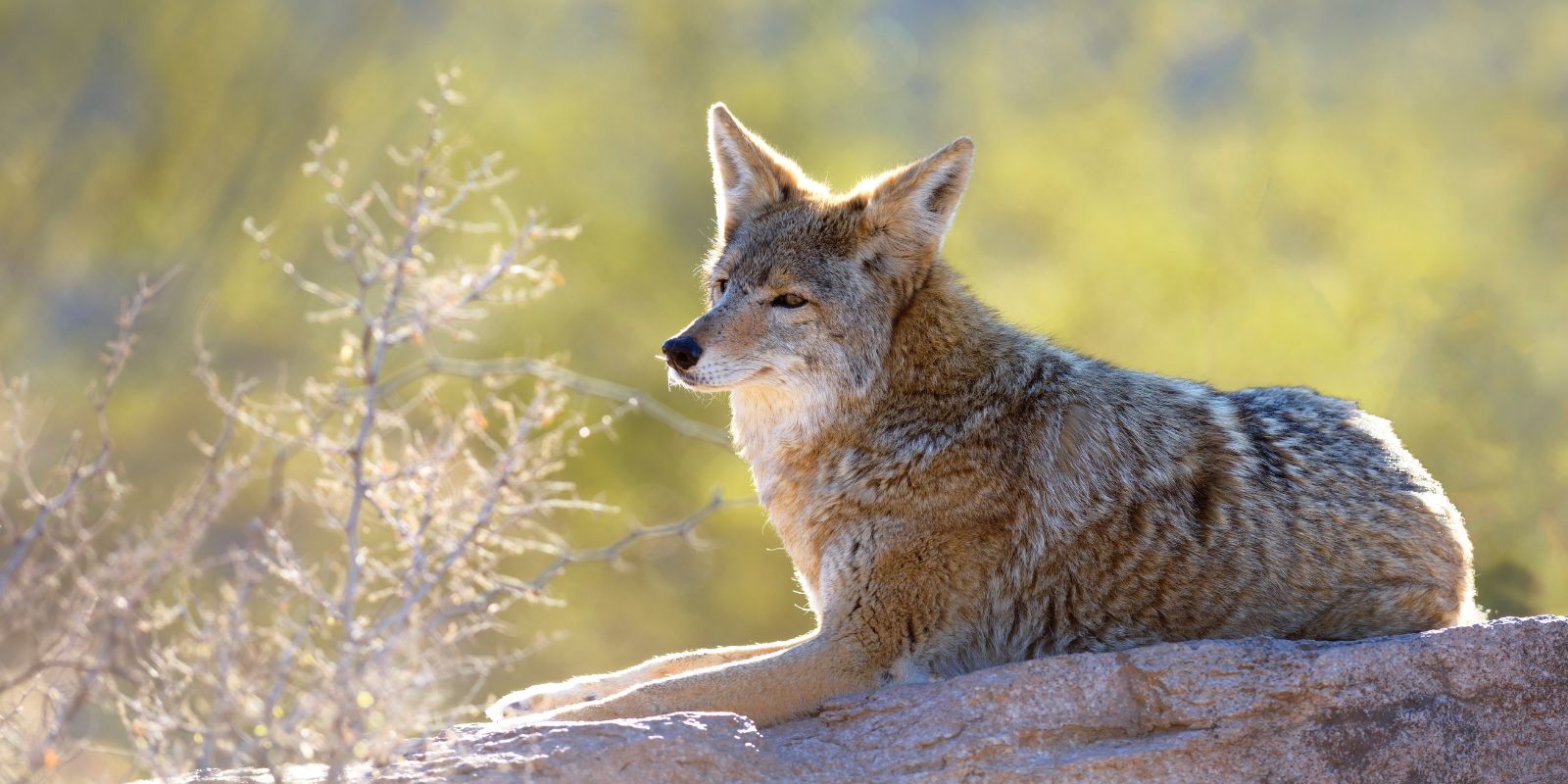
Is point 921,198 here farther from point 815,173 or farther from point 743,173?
point 815,173

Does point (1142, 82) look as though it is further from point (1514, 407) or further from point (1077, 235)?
point (1514, 407)

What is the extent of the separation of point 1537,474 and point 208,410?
46.6 feet

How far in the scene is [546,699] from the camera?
575cm

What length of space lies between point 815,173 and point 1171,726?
39.3 ft

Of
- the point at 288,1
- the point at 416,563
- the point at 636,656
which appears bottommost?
the point at 416,563

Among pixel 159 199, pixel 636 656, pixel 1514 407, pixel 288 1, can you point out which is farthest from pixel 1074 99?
pixel 159 199

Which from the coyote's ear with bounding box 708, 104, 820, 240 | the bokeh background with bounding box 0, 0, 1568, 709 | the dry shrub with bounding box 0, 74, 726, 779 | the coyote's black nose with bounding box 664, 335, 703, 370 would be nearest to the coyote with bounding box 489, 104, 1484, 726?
the coyote's black nose with bounding box 664, 335, 703, 370

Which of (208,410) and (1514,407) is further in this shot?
(208,410)

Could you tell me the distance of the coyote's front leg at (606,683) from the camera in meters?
5.75

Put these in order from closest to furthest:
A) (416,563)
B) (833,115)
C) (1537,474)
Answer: (416,563)
(1537,474)
(833,115)

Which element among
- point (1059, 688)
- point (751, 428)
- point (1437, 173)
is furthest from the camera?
point (1437, 173)

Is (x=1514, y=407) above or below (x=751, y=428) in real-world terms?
above

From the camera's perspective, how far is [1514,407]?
15.0m

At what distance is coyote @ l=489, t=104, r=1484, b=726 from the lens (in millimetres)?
5441
